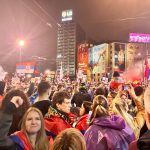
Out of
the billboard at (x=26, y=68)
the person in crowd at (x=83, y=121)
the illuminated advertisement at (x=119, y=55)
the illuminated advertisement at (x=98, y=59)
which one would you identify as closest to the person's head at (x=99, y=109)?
the person in crowd at (x=83, y=121)

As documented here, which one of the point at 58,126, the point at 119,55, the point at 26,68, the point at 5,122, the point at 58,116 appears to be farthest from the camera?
the point at 119,55

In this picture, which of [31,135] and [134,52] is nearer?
[31,135]

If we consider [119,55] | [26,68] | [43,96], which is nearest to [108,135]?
[43,96]

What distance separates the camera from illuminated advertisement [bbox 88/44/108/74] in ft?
388

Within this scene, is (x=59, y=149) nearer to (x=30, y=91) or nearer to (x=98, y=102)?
(x=98, y=102)

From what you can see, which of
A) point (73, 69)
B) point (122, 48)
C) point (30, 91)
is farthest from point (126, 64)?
point (30, 91)

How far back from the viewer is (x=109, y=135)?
441cm

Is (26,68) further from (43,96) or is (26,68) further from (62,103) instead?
(62,103)

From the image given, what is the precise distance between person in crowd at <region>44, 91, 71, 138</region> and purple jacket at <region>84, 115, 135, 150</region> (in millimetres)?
535

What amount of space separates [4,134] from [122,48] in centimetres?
11432

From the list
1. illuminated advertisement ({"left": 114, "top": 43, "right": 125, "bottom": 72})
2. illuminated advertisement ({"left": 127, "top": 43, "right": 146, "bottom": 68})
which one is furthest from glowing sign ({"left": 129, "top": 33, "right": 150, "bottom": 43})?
illuminated advertisement ({"left": 127, "top": 43, "right": 146, "bottom": 68})

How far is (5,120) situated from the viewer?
9.52ft

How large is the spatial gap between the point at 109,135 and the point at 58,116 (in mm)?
1027

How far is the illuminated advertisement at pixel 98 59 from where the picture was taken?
4652 inches
